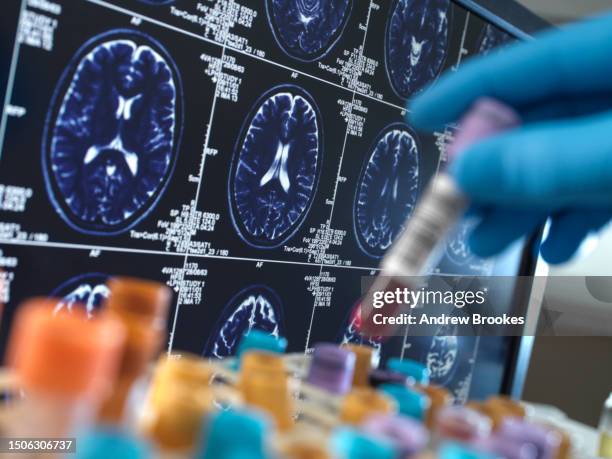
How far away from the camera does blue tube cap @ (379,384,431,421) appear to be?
0.74 metres

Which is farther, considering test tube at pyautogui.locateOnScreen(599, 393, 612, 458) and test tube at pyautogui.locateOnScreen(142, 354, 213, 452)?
test tube at pyautogui.locateOnScreen(599, 393, 612, 458)

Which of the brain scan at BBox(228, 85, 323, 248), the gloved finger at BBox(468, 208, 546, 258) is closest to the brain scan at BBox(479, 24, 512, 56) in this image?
Result: the brain scan at BBox(228, 85, 323, 248)

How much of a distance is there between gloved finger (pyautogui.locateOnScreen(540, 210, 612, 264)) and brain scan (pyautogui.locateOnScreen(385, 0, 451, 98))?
2.80 feet

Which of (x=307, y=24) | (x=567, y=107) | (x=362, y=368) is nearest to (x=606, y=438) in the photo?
(x=362, y=368)

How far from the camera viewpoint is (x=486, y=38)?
6.65 feet

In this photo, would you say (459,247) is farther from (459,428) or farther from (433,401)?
(459,428)

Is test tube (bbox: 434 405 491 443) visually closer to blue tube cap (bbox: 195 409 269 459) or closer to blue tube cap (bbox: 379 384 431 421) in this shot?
blue tube cap (bbox: 379 384 431 421)

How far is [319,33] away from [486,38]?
0.76 m

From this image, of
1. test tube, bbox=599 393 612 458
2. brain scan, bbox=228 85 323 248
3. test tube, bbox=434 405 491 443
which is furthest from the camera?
brain scan, bbox=228 85 323 248

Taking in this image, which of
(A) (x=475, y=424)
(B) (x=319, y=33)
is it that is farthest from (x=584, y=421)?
(A) (x=475, y=424)

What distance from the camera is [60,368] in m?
0.43

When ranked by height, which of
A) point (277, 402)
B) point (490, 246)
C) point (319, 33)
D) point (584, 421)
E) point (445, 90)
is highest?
point (319, 33)

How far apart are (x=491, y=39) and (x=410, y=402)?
1593mm

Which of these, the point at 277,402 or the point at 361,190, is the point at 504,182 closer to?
the point at 277,402
